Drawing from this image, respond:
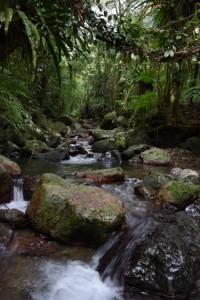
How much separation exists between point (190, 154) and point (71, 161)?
322 centimetres

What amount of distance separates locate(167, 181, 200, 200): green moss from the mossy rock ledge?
1.11m

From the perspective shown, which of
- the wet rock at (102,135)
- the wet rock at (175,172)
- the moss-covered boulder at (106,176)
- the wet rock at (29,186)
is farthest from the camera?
the wet rock at (102,135)

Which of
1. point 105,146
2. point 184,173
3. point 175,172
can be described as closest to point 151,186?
point 184,173

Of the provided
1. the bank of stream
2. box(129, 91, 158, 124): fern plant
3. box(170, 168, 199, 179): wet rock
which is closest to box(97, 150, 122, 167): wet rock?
box(129, 91, 158, 124): fern plant

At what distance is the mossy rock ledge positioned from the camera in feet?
11.1

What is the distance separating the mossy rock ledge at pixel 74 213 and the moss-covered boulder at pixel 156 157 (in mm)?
3966

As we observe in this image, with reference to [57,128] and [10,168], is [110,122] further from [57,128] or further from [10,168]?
[10,168]

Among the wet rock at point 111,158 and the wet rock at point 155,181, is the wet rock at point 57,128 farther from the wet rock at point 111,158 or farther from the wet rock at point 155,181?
the wet rock at point 155,181

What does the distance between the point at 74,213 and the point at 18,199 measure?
1.55 meters

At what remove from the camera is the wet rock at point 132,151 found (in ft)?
27.2

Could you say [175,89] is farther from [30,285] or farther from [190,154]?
[30,285]

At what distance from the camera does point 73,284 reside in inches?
115

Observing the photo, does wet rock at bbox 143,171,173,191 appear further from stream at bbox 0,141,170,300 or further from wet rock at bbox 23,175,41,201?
wet rock at bbox 23,175,41,201

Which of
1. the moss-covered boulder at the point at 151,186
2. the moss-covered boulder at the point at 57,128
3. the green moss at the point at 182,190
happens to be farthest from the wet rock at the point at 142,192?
the moss-covered boulder at the point at 57,128
